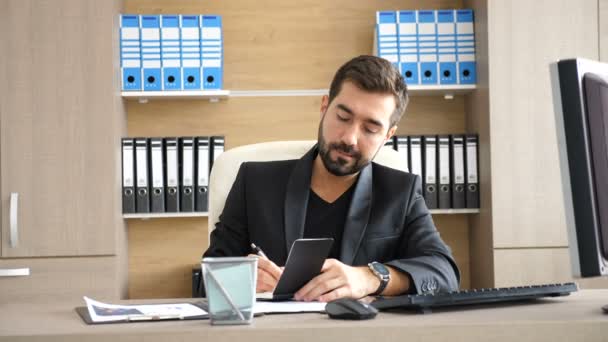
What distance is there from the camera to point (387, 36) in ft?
11.8

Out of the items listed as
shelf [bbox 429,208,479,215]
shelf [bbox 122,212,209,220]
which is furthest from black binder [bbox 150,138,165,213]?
shelf [bbox 429,208,479,215]

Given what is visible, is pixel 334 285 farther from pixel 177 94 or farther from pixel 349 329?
pixel 177 94

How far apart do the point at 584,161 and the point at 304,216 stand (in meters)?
0.94

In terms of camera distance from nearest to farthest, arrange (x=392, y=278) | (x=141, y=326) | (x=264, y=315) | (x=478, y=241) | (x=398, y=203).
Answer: (x=141, y=326) → (x=264, y=315) → (x=392, y=278) → (x=398, y=203) → (x=478, y=241)

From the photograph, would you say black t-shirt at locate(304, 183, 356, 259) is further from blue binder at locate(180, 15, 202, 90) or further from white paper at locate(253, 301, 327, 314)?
blue binder at locate(180, 15, 202, 90)

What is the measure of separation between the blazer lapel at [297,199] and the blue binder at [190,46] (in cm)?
153

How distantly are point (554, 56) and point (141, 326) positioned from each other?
107 inches

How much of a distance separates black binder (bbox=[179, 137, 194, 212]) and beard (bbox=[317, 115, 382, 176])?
1529 mm

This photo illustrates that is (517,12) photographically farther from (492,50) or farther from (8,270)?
(8,270)

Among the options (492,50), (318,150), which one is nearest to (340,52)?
(492,50)

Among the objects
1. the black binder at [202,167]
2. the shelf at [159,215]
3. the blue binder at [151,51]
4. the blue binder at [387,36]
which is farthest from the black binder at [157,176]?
the blue binder at [387,36]

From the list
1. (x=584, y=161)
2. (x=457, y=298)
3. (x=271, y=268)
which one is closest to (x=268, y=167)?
(x=271, y=268)

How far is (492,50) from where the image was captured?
11.4 feet

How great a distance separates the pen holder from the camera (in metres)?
1.20
